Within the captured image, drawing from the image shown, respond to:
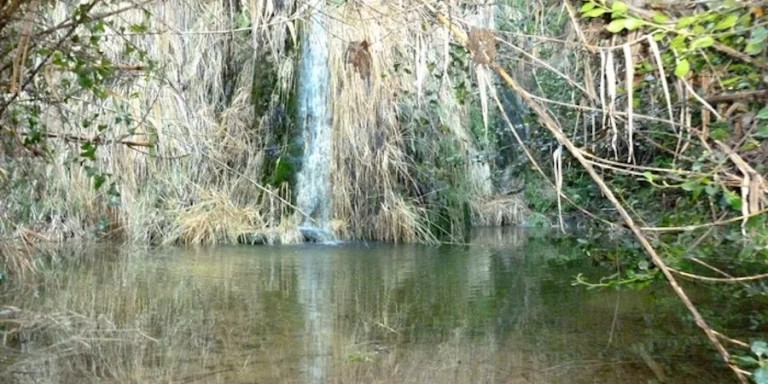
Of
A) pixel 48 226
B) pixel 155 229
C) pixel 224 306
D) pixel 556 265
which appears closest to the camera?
pixel 224 306

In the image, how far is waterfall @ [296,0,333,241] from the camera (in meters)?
8.87

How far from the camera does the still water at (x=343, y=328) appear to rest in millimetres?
3285

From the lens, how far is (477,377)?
3254mm

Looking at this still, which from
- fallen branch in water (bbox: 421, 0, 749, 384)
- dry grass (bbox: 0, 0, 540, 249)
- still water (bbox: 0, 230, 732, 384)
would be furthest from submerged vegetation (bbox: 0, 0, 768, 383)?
fallen branch in water (bbox: 421, 0, 749, 384)

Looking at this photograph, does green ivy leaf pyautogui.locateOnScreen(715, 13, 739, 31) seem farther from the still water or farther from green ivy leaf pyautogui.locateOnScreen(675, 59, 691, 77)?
the still water

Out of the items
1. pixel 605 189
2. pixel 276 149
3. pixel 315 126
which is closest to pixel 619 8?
pixel 605 189

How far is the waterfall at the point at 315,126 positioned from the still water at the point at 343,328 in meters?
2.79

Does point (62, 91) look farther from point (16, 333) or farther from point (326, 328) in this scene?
point (326, 328)

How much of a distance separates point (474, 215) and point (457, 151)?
2.57 meters

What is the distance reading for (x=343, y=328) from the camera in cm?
403

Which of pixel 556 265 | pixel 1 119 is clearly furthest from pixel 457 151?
pixel 1 119

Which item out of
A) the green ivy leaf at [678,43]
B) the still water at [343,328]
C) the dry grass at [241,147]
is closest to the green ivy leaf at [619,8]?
the green ivy leaf at [678,43]

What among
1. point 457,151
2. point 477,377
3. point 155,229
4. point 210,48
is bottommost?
point 477,377

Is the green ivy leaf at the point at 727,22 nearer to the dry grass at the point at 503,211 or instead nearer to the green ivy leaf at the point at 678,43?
the green ivy leaf at the point at 678,43
